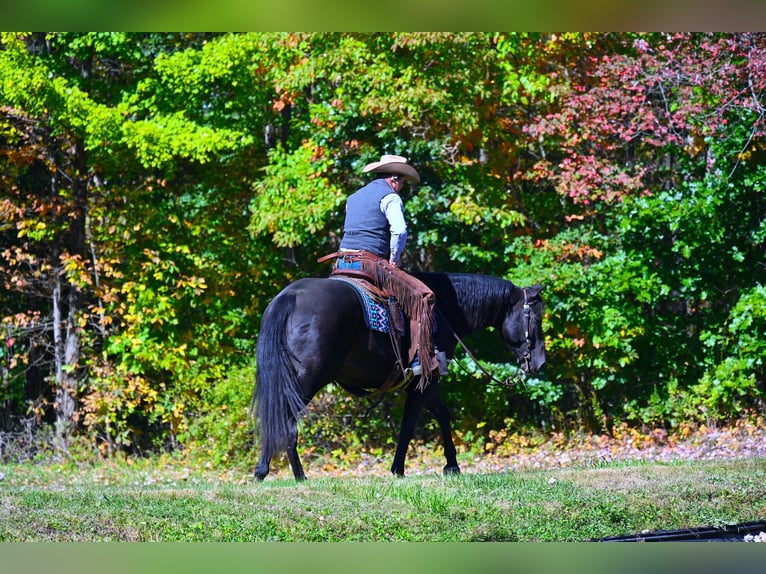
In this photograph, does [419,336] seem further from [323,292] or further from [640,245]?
[640,245]

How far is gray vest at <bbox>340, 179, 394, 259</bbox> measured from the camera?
9195mm

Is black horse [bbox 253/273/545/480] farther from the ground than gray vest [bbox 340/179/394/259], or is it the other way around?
gray vest [bbox 340/179/394/259]

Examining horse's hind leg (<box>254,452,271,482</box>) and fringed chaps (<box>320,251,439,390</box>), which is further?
fringed chaps (<box>320,251,439,390</box>)

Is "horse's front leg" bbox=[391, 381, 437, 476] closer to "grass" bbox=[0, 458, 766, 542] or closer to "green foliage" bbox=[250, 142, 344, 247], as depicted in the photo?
"grass" bbox=[0, 458, 766, 542]

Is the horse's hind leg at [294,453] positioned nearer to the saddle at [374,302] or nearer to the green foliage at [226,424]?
the saddle at [374,302]

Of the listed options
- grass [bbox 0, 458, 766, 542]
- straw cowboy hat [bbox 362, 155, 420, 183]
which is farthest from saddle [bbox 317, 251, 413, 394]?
grass [bbox 0, 458, 766, 542]

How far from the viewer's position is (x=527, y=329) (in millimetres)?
10188

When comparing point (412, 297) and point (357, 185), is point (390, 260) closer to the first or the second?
point (412, 297)

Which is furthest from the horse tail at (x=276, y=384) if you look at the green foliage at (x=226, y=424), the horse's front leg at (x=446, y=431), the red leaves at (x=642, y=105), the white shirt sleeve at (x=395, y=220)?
the red leaves at (x=642, y=105)

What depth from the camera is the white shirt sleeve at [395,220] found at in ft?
29.8

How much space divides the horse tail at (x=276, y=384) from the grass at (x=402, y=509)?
1.41ft

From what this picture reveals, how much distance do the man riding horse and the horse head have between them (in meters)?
1.17

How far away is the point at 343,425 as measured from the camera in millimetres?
15602

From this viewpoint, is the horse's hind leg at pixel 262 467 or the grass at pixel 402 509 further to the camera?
the horse's hind leg at pixel 262 467
